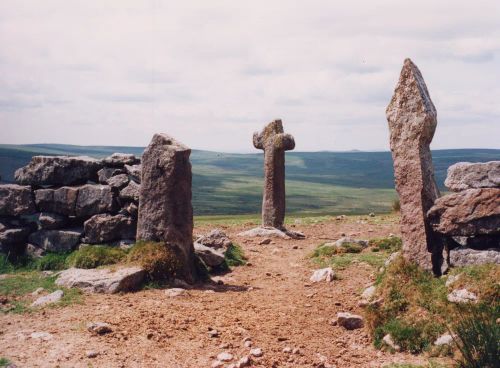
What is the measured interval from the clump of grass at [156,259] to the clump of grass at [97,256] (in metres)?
0.58

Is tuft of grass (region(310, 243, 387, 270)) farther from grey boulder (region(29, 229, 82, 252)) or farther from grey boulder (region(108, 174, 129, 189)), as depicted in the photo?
grey boulder (region(29, 229, 82, 252))

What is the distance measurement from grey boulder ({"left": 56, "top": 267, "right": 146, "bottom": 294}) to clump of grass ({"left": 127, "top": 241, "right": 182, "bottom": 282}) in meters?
0.27

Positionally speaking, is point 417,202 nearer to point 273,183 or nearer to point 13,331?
point 13,331

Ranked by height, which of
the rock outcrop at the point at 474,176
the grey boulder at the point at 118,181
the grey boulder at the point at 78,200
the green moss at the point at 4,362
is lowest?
the green moss at the point at 4,362

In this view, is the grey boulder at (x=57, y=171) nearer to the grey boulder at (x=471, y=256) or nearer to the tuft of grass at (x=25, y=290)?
the tuft of grass at (x=25, y=290)

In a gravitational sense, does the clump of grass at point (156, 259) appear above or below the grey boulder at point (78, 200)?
below

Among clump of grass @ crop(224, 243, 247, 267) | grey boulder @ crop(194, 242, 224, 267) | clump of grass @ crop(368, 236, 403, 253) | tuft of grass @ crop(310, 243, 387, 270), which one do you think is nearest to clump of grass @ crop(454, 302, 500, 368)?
tuft of grass @ crop(310, 243, 387, 270)

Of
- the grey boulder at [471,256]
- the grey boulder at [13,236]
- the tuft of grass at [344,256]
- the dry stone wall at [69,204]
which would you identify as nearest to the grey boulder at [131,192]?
the dry stone wall at [69,204]

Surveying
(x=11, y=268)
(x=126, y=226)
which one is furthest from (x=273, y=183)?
(x=11, y=268)

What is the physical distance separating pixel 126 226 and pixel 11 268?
3.44m

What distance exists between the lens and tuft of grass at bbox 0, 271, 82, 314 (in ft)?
36.8

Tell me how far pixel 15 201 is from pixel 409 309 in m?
12.5

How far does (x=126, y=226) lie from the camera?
1555 centimetres

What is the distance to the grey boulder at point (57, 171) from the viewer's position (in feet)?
54.3
